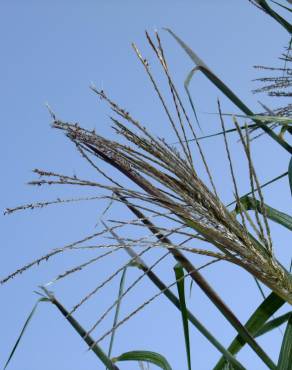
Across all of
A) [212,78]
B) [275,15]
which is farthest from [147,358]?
[275,15]

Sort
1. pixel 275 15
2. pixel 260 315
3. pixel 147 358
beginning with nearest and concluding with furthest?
pixel 260 315, pixel 147 358, pixel 275 15

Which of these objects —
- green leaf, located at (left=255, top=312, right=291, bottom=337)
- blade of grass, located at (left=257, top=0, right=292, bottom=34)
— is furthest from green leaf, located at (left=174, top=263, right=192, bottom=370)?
blade of grass, located at (left=257, top=0, right=292, bottom=34)

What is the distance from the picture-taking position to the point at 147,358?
151 centimetres

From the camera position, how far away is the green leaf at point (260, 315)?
4.25ft

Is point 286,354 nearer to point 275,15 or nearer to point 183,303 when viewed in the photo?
point 183,303

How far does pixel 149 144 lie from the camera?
3.51 ft

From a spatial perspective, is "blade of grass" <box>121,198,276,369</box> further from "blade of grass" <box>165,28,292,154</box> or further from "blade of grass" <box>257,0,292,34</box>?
"blade of grass" <box>257,0,292,34</box>

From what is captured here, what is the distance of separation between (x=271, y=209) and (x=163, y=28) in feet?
1.57

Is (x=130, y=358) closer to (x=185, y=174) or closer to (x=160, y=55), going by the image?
(x=185, y=174)

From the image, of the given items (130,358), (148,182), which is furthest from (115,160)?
(130,358)

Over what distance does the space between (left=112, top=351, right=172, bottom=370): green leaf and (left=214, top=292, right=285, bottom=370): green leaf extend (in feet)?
0.70

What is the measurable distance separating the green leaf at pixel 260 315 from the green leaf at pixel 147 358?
0.70ft

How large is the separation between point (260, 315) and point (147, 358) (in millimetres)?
334

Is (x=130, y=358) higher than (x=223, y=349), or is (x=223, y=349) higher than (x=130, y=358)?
(x=130, y=358)
